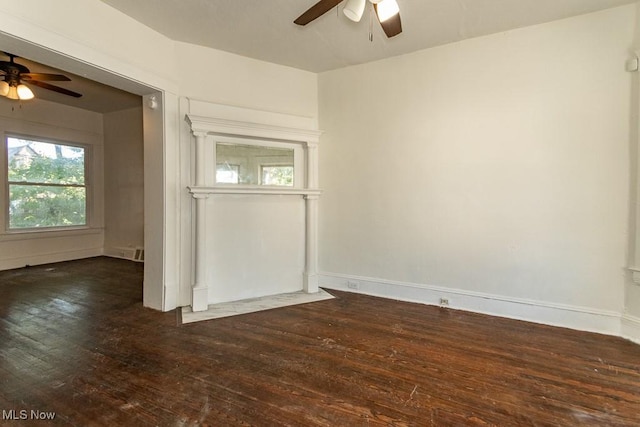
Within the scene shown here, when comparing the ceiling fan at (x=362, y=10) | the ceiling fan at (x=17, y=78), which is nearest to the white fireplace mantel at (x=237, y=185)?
the ceiling fan at (x=362, y=10)

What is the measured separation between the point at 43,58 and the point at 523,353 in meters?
4.49

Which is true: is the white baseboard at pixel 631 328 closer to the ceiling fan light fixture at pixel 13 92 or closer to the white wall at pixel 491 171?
the white wall at pixel 491 171

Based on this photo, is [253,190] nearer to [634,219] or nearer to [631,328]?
[634,219]

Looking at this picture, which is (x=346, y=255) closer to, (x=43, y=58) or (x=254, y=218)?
(x=254, y=218)

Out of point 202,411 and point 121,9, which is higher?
point 121,9

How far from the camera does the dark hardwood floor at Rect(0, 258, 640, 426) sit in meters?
1.71

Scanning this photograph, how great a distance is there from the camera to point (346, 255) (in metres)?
4.12

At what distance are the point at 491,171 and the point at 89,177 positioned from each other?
7.45 m

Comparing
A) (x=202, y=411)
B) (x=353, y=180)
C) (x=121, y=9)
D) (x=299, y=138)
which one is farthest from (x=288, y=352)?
(x=121, y=9)

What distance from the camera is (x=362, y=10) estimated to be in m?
1.97

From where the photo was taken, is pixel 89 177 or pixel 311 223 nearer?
pixel 311 223

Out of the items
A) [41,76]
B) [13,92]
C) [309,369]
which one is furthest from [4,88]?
[309,369]

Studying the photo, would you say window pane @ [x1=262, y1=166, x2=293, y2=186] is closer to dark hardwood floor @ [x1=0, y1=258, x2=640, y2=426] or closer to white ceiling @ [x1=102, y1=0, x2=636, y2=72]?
white ceiling @ [x1=102, y1=0, x2=636, y2=72]

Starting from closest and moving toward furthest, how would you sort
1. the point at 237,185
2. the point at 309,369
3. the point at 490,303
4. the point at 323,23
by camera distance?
the point at 309,369 → the point at 323,23 → the point at 490,303 → the point at 237,185
